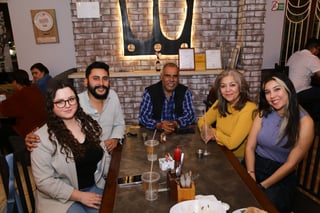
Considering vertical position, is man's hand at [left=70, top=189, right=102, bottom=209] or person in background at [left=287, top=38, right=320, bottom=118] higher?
person in background at [left=287, top=38, right=320, bottom=118]

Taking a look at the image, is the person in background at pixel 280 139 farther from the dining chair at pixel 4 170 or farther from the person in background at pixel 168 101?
the dining chair at pixel 4 170

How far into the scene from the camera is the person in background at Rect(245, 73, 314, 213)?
1686 millimetres

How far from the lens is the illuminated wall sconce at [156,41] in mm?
3917

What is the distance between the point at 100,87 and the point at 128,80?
1.88 m

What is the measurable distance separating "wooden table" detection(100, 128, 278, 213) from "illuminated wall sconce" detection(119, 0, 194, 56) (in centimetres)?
234

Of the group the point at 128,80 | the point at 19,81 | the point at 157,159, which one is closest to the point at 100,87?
the point at 157,159

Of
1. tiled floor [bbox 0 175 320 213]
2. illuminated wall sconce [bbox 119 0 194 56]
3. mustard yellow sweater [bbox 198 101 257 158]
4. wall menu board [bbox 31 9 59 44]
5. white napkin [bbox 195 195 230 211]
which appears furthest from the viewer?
wall menu board [bbox 31 9 59 44]

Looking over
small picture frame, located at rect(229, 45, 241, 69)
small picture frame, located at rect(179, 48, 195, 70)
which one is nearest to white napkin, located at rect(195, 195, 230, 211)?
small picture frame, located at rect(179, 48, 195, 70)

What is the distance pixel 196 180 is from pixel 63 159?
2.48ft

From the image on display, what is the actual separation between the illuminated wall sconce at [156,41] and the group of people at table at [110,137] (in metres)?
1.89

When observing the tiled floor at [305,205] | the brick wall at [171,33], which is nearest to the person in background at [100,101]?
the tiled floor at [305,205]

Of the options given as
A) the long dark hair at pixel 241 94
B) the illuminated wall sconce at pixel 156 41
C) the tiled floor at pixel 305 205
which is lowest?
the tiled floor at pixel 305 205

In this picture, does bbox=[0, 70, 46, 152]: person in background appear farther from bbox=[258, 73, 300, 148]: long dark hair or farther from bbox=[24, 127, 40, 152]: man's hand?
bbox=[258, 73, 300, 148]: long dark hair

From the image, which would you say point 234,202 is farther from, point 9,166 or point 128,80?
point 128,80
